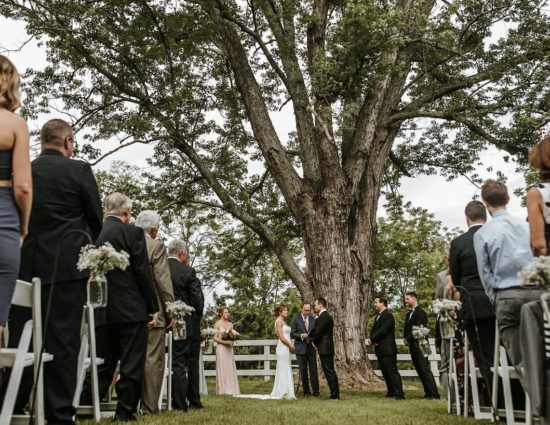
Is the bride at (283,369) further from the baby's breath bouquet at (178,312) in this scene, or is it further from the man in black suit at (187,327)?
the baby's breath bouquet at (178,312)

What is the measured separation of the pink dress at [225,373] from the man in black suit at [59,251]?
10.2 m

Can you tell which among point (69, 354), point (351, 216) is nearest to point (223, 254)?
point (351, 216)

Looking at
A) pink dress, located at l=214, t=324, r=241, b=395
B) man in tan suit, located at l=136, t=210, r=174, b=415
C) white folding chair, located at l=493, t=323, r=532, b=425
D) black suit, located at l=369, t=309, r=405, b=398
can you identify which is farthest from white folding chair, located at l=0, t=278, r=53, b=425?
pink dress, located at l=214, t=324, r=241, b=395

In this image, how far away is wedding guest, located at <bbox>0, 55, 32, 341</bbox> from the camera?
2.81m

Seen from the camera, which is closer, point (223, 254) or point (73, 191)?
point (73, 191)

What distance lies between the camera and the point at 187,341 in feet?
24.7

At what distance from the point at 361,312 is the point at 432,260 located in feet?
77.7

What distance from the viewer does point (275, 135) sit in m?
14.0

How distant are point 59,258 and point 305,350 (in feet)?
31.0

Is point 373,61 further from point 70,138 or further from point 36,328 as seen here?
point 36,328

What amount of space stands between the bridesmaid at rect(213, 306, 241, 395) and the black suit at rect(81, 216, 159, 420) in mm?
8698

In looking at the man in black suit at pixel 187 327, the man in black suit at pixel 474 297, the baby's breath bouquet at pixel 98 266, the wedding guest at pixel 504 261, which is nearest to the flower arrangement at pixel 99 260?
the baby's breath bouquet at pixel 98 266

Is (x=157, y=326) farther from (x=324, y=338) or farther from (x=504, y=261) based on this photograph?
(x=324, y=338)

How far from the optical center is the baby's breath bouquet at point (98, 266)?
3.59 meters
